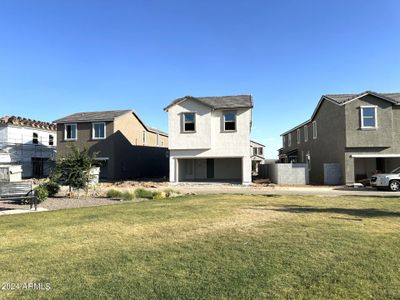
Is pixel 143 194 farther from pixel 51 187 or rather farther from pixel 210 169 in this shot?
pixel 210 169

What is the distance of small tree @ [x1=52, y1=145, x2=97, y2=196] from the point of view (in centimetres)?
1684

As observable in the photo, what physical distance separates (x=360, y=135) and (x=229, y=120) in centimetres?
1036

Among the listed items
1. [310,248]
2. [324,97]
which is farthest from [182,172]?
[310,248]

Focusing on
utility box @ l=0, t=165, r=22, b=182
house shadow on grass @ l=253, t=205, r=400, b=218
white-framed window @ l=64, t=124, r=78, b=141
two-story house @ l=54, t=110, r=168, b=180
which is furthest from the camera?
white-framed window @ l=64, t=124, r=78, b=141

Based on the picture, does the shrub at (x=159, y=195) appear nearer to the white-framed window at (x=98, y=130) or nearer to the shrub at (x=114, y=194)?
the shrub at (x=114, y=194)

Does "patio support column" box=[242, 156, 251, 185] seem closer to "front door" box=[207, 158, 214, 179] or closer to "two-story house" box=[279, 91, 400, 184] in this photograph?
"front door" box=[207, 158, 214, 179]

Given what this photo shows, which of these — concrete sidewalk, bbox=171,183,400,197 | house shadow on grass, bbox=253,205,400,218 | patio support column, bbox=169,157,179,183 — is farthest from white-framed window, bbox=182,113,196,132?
house shadow on grass, bbox=253,205,400,218

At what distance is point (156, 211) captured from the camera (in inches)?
447

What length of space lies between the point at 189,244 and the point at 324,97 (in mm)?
27513

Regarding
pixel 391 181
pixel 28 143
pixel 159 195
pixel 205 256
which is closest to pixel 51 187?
pixel 159 195

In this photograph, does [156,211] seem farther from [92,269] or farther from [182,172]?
[182,172]

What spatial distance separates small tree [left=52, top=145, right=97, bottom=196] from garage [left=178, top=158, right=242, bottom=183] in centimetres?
1539

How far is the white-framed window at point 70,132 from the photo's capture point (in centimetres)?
3350

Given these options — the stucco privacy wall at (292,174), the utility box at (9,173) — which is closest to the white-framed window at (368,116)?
the stucco privacy wall at (292,174)
